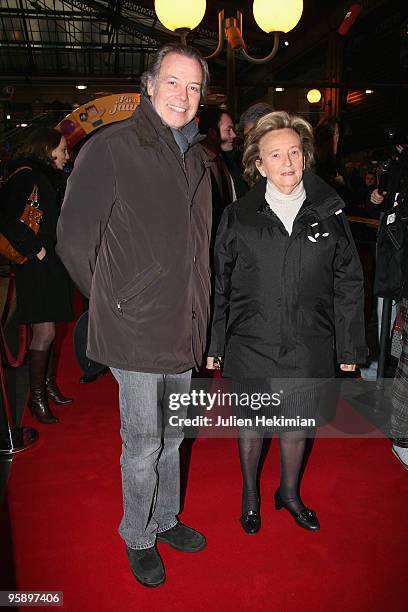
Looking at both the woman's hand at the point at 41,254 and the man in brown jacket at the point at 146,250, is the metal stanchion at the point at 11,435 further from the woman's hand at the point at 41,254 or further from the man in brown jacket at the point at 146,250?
the man in brown jacket at the point at 146,250

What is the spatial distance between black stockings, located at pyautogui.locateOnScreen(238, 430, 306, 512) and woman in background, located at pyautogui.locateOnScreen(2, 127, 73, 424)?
1.50 meters

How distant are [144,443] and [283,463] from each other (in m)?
0.71

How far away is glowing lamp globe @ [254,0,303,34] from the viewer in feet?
14.0

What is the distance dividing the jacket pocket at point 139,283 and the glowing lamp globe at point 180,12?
132 inches

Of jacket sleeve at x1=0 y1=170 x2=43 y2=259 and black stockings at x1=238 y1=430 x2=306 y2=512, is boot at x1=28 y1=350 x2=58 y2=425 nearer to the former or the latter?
jacket sleeve at x1=0 y1=170 x2=43 y2=259

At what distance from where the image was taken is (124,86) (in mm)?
19750

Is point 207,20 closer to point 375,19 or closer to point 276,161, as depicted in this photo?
point 375,19

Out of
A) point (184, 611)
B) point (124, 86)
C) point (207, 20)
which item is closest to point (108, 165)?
point (184, 611)

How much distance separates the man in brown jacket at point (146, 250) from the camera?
67.2 inches

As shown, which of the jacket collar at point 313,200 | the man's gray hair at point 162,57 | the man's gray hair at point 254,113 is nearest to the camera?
the man's gray hair at point 162,57

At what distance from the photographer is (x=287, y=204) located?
6.98 ft

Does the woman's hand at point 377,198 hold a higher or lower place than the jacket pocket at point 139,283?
→ higher

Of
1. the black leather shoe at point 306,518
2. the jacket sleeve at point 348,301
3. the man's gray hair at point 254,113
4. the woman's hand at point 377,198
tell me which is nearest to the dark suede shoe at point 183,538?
the black leather shoe at point 306,518

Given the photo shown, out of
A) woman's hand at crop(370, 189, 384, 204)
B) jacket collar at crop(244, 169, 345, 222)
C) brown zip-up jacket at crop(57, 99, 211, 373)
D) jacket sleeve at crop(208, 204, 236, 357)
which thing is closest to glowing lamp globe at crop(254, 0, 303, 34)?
woman's hand at crop(370, 189, 384, 204)
